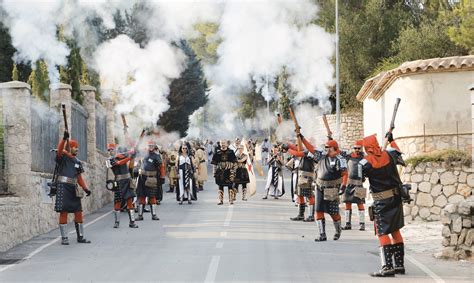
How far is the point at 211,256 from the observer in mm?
14078

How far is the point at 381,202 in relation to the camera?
12.5m

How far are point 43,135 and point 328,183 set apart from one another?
7.50 metres

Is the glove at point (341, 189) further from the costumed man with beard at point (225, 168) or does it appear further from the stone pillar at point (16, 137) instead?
the costumed man with beard at point (225, 168)

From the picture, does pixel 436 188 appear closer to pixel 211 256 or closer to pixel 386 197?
pixel 211 256

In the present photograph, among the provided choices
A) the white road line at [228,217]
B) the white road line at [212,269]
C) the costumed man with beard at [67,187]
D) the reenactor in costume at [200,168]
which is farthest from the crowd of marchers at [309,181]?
the reenactor in costume at [200,168]

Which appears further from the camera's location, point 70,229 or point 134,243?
point 70,229

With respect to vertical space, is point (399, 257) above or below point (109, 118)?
below

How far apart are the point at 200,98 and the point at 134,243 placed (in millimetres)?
40089

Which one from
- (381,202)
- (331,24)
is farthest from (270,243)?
(331,24)

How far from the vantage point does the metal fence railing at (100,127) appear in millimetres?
29377

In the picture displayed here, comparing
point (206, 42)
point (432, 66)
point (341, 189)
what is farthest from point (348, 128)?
point (206, 42)

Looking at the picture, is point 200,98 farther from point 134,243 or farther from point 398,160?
point 398,160

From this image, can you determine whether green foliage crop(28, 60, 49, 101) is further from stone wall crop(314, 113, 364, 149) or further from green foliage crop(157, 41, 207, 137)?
green foliage crop(157, 41, 207, 137)

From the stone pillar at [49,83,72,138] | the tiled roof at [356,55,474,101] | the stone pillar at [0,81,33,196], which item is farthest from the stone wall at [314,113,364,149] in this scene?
the stone pillar at [0,81,33,196]
